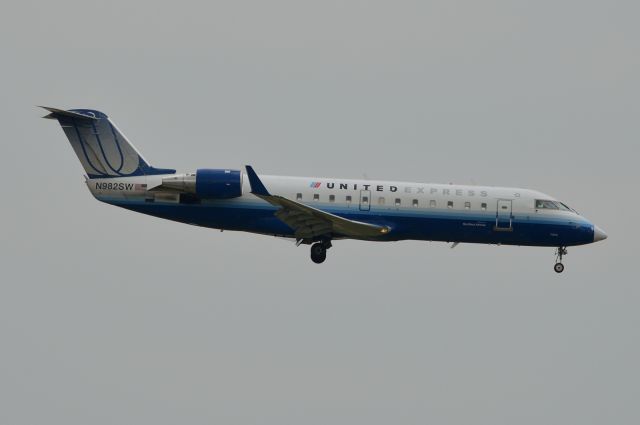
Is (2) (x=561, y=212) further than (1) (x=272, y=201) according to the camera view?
Yes

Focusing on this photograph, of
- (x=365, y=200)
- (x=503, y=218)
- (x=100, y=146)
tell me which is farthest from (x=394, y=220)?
(x=100, y=146)

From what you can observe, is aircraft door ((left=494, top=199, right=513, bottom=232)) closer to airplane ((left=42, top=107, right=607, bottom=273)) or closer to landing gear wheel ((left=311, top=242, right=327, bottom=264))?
airplane ((left=42, top=107, right=607, bottom=273))

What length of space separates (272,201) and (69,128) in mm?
8708

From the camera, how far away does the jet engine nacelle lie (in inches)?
2238

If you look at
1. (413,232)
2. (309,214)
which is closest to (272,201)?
(309,214)

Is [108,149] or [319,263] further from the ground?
[108,149]

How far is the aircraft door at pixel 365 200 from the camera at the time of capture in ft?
188

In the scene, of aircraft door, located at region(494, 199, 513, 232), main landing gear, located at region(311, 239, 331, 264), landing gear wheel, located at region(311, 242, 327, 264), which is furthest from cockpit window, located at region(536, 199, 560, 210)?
landing gear wheel, located at region(311, 242, 327, 264)

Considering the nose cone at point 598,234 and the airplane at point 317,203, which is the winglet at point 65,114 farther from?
the nose cone at point 598,234

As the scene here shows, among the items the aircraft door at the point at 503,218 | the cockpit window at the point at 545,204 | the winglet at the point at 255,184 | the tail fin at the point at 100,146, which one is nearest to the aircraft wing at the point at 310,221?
the winglet at the point at 255,184

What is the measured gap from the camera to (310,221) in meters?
56.4

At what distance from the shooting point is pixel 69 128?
192 feet

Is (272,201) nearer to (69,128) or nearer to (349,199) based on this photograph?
(349,199)

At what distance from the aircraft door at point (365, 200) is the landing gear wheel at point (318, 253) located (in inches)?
79.6
